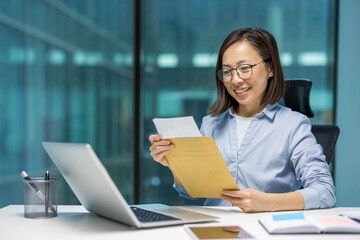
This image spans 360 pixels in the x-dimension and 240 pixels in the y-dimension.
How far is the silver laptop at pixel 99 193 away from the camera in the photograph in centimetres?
95

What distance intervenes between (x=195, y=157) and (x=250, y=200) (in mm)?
211

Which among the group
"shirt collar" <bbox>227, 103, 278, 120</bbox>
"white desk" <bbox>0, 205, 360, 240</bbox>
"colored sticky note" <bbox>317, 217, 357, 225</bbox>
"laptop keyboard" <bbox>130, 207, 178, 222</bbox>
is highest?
"shirt collar" <bbox>227, 103, 278, 120</bbox>

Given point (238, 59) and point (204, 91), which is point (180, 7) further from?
point (238, 59)

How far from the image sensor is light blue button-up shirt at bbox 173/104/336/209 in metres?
1.58

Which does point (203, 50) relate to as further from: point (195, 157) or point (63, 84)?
point (195, 157)

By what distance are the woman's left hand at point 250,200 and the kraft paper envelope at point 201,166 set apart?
0.10ft

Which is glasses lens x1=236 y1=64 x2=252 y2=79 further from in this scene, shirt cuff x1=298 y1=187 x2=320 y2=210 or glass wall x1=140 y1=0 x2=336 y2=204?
glass wall x1=140 y1=0 x2=336 y2=204

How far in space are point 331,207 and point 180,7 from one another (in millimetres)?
2353

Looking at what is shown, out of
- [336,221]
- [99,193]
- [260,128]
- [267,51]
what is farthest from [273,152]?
[99,193]

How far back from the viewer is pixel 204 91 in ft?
10.8

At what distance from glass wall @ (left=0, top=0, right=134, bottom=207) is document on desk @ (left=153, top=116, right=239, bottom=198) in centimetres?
206

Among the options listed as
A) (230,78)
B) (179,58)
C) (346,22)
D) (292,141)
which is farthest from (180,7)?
(292,141)

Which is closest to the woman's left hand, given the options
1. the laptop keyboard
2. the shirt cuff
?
the shirt cuff

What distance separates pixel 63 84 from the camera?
3.39m
